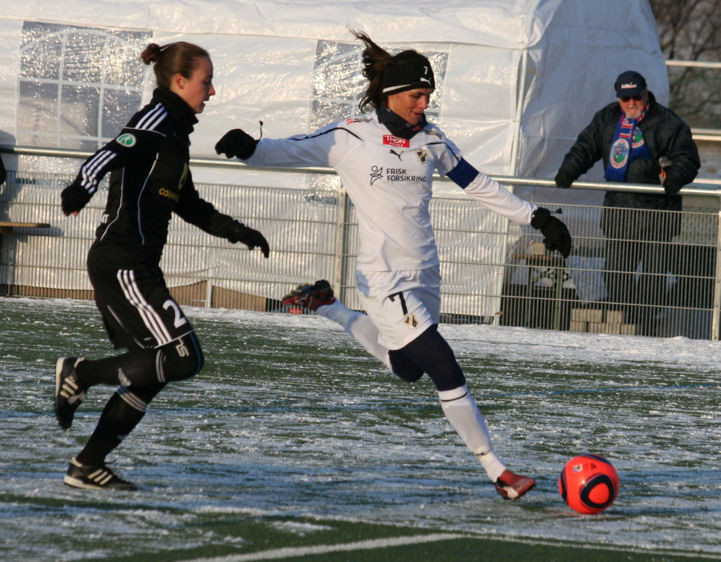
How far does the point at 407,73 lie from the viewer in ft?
20.4

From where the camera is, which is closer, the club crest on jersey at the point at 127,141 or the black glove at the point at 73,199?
the black glove at the point at 73,199

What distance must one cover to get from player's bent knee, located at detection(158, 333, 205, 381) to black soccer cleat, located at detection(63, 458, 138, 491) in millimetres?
443

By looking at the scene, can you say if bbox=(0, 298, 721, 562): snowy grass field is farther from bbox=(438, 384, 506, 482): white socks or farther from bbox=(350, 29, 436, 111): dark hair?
bbox=(350, 29, 436, 111): dark hair

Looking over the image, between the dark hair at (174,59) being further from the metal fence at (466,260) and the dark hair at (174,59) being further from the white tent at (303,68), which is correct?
the white tent at (303,68)

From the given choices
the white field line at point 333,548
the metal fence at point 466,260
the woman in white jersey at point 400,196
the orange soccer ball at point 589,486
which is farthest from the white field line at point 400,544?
the metal fence at point 466,260

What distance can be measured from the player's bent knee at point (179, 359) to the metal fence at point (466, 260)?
8908mm

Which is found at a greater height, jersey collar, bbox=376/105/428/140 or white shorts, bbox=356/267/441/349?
jersey collar, bbox=376/105/428/140

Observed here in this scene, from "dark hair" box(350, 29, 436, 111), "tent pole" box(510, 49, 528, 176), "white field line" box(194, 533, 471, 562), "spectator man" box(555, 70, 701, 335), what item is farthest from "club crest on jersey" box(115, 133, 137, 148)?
"tent pole" box(510, 49, 528, 176)

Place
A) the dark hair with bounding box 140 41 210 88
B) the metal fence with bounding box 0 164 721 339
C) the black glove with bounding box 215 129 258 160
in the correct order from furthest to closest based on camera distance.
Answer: the metal fence with bounding box 0 164 721 339
the black glove with bounding box 215 129 258 160
the dark hair with bounding box 140 41 210 88

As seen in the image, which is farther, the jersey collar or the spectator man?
the spectator man

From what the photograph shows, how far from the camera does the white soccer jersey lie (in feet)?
20.2

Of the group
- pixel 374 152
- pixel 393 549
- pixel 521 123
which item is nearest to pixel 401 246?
pixel 374 152

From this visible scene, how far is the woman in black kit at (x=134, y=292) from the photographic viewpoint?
216 inches

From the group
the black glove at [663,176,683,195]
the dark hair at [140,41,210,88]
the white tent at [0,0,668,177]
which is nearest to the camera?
the dark hair at [140,41,210,88]
